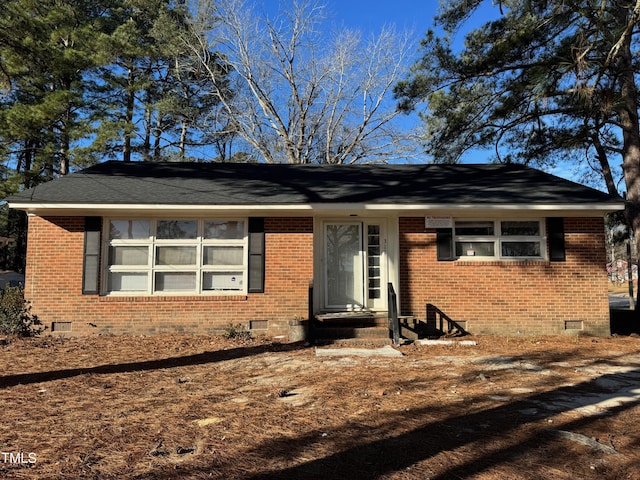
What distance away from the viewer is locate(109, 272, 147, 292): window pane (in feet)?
30.7

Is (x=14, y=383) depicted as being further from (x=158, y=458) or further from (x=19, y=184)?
(x=19, y=184)

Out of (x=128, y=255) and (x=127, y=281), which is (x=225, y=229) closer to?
(x=128, y=255)

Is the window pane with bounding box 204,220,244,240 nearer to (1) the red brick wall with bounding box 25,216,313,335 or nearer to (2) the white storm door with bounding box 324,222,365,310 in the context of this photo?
(1) the red brick wall with bounding box 25,216,313,335

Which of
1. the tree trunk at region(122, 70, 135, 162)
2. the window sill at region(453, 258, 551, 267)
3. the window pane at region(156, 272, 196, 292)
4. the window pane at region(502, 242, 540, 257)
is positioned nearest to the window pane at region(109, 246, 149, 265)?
the window pane at region(156, 272, 196, 292)

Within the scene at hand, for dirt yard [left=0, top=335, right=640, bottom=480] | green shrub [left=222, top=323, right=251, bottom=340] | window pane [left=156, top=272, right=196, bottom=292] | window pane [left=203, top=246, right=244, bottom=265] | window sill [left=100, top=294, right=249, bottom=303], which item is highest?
window pane [left=203, top=246, right=244, bottom=265]

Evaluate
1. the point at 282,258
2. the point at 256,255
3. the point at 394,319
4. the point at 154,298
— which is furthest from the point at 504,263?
the point at 154,298

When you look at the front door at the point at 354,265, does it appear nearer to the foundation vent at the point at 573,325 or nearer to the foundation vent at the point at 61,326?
the foundation vent at the point at 573,325

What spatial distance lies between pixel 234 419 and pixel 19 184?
20.5 metres

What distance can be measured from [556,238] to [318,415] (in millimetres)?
7364

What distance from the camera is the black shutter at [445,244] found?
9430mm

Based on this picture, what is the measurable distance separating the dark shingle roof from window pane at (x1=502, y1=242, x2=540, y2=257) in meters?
1.02

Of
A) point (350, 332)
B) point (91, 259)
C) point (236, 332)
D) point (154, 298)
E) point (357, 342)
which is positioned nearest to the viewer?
point (357, 342)

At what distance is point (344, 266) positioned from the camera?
401 inches

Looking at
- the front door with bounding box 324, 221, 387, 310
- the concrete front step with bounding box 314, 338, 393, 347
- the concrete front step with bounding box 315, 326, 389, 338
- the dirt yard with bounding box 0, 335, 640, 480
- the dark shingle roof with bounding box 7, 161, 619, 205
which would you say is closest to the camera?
the dirt yard with bounding box 0, 335, 640, 480
